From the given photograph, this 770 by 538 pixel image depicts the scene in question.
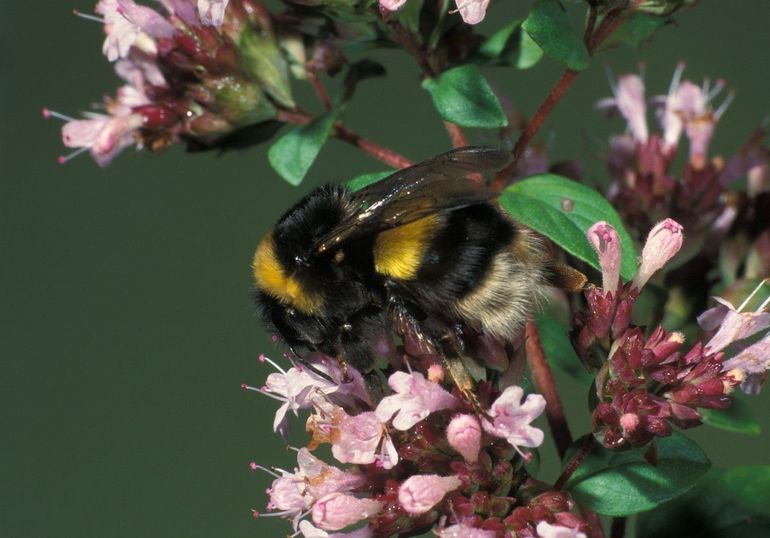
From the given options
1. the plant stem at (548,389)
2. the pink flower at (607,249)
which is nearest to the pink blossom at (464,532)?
the plant stem at (548,389)

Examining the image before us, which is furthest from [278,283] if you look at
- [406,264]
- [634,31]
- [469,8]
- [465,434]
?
[634,31]

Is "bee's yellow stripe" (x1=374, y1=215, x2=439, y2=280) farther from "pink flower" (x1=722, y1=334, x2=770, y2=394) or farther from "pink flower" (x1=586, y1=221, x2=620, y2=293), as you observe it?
"pink flower" (x1=722, y1=334, x2=770, y2=394)

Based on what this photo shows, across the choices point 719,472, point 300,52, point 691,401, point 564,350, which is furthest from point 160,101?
point 719,472

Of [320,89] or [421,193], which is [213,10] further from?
[421,193]

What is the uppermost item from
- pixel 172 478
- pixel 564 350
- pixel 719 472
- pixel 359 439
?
pixel 359 439

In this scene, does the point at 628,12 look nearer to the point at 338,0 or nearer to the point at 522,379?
the point at 338,0
